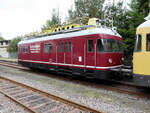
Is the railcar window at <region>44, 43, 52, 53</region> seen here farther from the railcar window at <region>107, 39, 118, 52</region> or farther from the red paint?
the railcar window at <region>107, 39, 118, 52</region>

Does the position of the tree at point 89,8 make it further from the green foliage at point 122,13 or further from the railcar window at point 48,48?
the railcar window at point 48,48

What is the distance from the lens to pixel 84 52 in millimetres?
8008

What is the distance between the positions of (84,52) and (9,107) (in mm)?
4801

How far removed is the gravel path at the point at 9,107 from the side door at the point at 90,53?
14.1 ft

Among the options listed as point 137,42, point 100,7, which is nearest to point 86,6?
point 100,7

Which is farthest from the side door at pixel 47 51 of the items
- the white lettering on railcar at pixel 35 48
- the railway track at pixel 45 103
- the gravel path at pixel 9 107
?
Result: the gravel path at pixel 9 107

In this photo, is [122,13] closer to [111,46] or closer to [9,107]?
[111,46]

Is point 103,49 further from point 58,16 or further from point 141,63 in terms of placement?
point 58,16

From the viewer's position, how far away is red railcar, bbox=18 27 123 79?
24.0ft

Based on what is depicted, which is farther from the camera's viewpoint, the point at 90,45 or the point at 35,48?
the point at 35,48

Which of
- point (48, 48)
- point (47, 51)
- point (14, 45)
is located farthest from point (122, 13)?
point (14, 45)

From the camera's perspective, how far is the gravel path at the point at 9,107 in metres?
4.60

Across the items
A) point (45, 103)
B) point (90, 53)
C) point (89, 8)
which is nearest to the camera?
point (45, 103)

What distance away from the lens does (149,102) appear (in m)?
5.29
